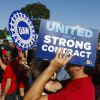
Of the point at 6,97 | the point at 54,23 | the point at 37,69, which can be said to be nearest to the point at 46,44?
the point at 54,23

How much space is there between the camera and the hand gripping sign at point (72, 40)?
140 inches

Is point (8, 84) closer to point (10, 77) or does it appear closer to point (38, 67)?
point (10, 77)

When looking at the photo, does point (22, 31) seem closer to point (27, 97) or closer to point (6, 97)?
point (6, 97)

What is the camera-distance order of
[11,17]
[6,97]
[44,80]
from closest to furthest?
1. [44,80]
2. [11,17]
3. [6,97]

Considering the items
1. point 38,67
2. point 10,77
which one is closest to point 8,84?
point 10,77

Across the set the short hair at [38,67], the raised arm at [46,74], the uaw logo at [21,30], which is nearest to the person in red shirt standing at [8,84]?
the uaw logo at [21,30]

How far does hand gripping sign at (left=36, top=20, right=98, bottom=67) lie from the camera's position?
3.56m

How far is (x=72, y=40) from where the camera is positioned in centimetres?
356

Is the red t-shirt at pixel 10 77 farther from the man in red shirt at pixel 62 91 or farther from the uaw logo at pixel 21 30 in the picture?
the man in red shirt at pixel 62 91

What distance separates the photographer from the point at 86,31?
359 cm

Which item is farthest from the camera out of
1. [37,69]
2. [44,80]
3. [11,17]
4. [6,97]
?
[6,97]

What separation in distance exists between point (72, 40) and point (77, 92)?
43cm

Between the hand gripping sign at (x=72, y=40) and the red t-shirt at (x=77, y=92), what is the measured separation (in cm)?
17

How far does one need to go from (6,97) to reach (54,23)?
181 inches
